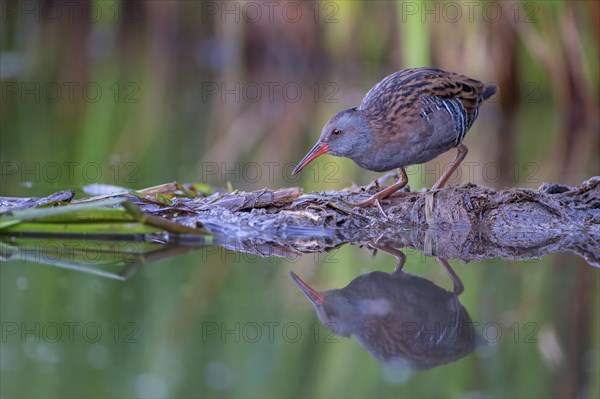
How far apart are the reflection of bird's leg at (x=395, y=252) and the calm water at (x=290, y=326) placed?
0.05 meters

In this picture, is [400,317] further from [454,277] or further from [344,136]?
[344,136]

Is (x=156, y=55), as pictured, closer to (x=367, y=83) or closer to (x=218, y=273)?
(x=367, y=83)

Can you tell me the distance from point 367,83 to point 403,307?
9969mm

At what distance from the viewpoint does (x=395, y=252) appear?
484 centimetres

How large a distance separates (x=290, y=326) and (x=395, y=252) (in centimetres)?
121

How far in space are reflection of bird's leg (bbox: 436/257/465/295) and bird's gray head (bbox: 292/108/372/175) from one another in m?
1.00

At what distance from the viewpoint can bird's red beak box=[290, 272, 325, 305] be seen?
406 cm

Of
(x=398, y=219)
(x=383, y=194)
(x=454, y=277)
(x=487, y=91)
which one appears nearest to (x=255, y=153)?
(x=487, y=91)

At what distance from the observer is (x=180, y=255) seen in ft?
15.2

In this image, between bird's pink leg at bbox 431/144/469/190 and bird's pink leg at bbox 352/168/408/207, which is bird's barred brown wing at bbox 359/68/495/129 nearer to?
bird's pink leg at bbox 431/144/469/190
